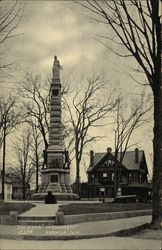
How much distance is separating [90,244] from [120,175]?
37.8m

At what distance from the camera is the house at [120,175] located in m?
37.8

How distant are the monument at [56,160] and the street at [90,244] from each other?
2031 cm

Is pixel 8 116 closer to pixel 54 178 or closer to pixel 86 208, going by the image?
pixel 54 178

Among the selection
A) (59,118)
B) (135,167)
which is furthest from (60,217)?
(135,167)

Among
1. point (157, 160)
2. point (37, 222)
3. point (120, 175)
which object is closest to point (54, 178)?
point (37, 222)

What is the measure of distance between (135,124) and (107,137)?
3.84 metres

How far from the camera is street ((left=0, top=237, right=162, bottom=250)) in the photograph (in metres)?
9.64

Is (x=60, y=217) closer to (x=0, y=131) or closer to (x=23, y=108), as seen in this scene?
(x=0, y=131)

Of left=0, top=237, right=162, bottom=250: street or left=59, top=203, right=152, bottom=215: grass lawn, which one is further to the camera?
left=59, top=203, right=152, bottom=215: grass lawn

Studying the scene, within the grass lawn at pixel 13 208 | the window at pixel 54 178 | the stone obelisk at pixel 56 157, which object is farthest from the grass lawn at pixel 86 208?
the stone obelisk at pixel 56 157

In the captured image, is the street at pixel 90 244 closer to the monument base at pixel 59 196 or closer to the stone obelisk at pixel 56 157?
the monument base at pixel 59 196

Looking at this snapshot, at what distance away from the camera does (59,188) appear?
3148 cm

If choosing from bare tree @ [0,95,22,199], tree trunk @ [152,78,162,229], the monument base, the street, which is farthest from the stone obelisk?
the street

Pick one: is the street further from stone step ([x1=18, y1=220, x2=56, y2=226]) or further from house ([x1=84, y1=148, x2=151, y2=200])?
house ([x1=84, y1=148, x2=151, y2=200])
